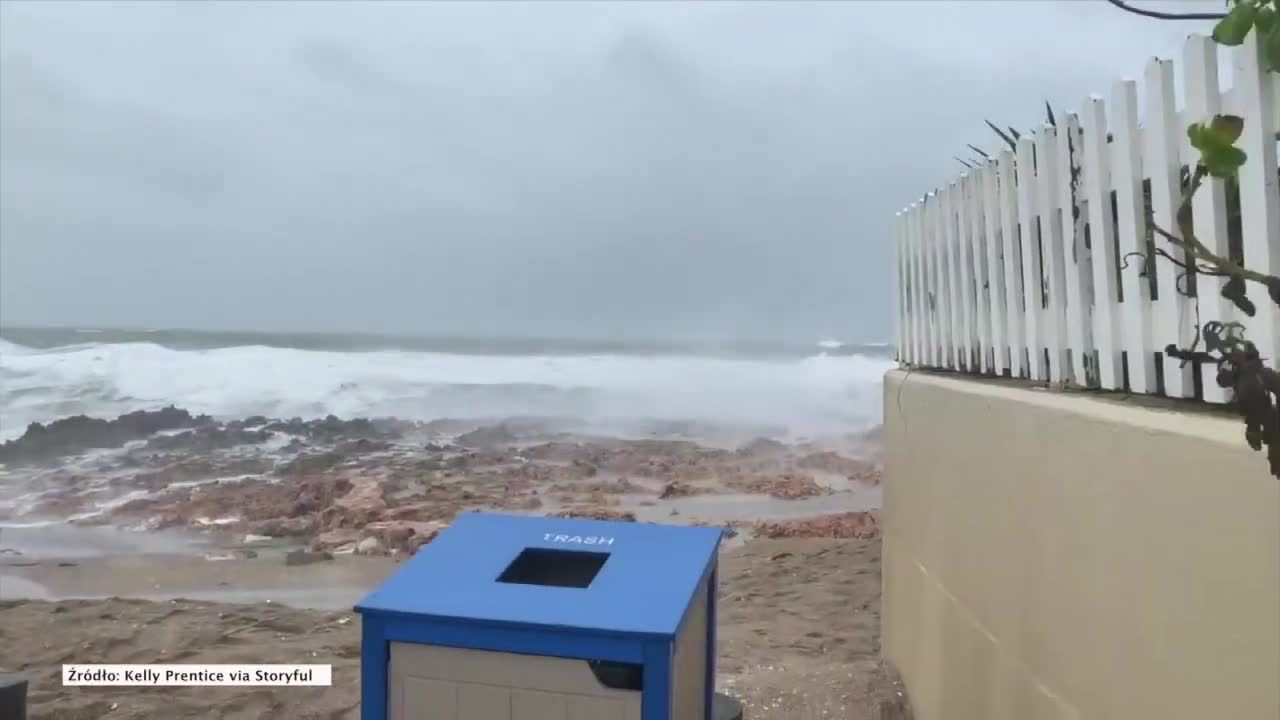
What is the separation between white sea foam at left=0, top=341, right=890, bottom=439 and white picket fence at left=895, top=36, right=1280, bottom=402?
14.5 m

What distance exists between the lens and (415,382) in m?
22.6

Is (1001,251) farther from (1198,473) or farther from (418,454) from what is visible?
(418,454)

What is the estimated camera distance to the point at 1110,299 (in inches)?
82.7

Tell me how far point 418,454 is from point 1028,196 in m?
13.7

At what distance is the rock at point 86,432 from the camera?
521 inches

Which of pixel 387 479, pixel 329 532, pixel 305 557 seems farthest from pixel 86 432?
pixel 305 557

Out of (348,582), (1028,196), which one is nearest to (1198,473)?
(1028,196)

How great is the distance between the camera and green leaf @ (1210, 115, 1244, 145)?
90 centimetres

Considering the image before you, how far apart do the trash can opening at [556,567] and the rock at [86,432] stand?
14.1m

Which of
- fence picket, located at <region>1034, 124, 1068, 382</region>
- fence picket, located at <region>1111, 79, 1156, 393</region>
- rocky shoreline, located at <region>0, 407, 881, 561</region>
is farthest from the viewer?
rocky shoreline, located at <region>0, 407, 881, 561</region>

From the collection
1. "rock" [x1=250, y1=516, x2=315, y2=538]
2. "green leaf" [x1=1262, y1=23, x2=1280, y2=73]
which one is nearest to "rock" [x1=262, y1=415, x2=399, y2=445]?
"rock" [x1=250, y1=516, x2=315, y2=538]

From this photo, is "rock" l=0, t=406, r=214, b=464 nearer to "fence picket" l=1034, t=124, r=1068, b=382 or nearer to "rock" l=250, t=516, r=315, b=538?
"rock" l=250, t=516, r=315, b=538

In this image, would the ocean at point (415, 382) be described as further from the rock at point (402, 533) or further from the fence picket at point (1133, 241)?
the fence picket at point (1133, 241)
